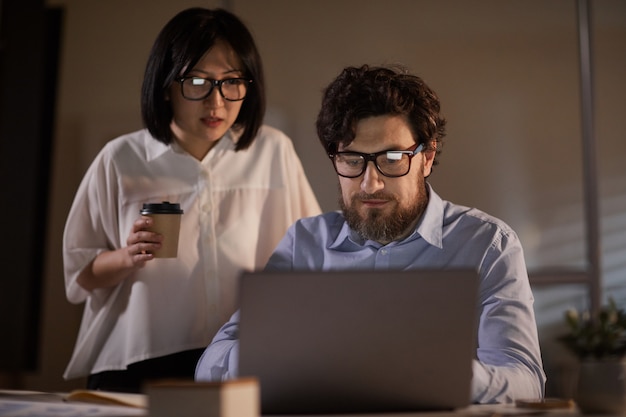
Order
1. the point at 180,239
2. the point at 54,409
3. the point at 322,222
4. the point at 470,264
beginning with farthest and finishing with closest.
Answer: the point at 180,239, the point at 322,222, the point at 470,264, the point at 54,409

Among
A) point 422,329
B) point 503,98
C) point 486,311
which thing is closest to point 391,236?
point 486,311

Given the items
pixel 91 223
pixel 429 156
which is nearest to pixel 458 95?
pixel 429 156

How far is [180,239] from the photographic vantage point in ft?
7.72

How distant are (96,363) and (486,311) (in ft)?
3.85

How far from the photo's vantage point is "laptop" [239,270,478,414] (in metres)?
1.25

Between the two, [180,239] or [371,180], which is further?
[180,239]

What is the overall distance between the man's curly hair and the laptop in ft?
2.88

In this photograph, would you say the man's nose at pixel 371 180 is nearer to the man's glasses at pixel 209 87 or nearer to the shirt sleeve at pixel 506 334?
the shirt sleeve at pixel 506 334

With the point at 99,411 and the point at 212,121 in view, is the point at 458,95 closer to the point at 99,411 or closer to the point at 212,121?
the point at 212,121

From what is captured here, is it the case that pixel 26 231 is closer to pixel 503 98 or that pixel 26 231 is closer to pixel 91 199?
pixel 91 199

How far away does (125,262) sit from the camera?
2217 millimetres

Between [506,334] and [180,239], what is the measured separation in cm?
101

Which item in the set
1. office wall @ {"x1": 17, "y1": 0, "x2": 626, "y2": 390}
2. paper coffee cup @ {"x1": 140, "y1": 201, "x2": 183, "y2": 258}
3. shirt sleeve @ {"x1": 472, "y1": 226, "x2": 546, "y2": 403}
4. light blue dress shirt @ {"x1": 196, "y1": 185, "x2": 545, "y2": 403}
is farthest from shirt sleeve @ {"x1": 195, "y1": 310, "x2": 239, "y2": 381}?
office wall @ {"x1": 17, "y1": 0, "x2": 626, "y2": 390}

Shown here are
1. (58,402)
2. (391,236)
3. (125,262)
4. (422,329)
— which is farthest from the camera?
(125,262)
